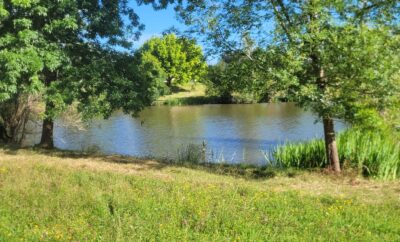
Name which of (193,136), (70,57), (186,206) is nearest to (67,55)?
(70,57)

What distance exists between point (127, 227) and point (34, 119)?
1655 cm

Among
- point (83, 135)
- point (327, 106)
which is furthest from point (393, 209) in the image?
point (83, 135)

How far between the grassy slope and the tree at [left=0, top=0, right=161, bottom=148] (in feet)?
8.53

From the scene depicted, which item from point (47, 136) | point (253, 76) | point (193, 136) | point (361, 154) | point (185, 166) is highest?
point (253, 76)

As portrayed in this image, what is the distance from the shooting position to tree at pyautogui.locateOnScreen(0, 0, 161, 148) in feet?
39.7

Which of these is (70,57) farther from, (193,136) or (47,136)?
(193,136)

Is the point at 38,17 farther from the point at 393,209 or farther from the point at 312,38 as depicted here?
the point at 393,209

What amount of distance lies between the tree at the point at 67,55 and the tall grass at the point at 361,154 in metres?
5.04

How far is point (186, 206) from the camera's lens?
25.3ft

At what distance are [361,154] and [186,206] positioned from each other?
648cm

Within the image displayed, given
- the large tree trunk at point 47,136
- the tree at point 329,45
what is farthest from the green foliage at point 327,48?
the large tree trunk at point 47,136

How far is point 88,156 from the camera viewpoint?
46.8 feet

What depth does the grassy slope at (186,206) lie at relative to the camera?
6.55 metres

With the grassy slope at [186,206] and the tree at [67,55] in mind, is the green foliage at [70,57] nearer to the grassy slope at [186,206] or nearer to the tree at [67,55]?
the tree at [67,55]
